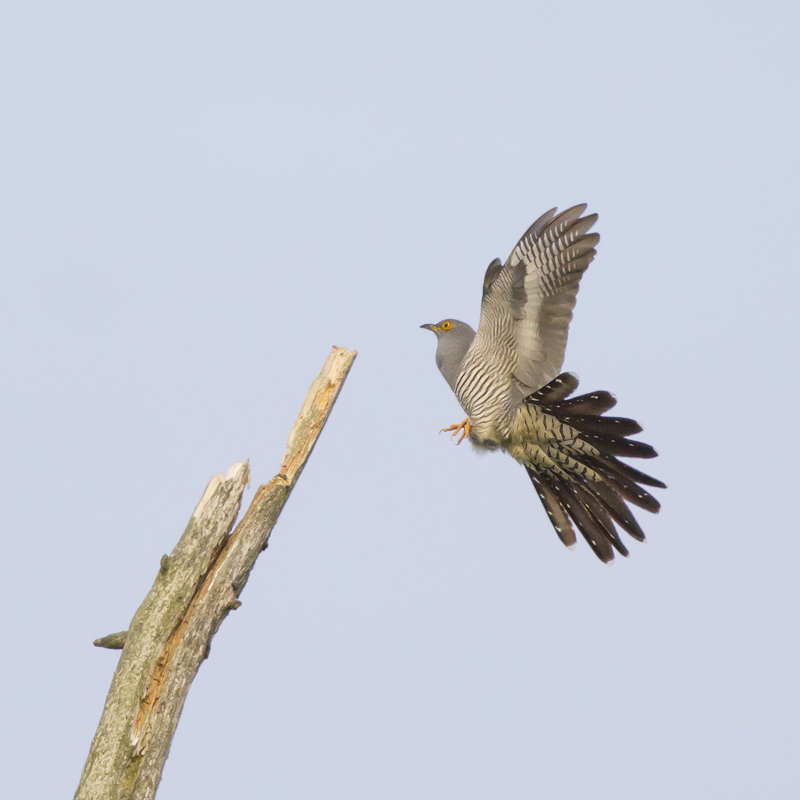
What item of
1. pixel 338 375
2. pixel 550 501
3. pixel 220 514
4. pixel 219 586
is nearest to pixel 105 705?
pixel 219 586

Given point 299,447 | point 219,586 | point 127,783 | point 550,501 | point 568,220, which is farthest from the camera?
point 550,501

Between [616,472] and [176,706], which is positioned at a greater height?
[616,472]

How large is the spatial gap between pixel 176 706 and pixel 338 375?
6.00ft

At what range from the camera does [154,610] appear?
4082 mm

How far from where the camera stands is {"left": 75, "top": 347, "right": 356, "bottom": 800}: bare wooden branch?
3910 mm

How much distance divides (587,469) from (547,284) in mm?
1332

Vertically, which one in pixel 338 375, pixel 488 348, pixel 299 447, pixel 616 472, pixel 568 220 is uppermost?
pixel 568 220

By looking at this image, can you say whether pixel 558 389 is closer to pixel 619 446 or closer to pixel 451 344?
pixel 619 446

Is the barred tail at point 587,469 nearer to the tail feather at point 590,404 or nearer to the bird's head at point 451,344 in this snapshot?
the tail feather at point 590,404

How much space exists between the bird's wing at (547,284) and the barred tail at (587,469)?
0.57ft

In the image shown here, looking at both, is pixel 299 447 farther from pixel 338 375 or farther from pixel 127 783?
pixel 127 783

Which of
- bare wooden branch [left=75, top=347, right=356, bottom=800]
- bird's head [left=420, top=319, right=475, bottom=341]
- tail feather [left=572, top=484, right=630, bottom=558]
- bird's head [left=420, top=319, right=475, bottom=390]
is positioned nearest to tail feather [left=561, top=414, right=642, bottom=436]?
tail feather [left=572, top=484, right=630, bottom=558]

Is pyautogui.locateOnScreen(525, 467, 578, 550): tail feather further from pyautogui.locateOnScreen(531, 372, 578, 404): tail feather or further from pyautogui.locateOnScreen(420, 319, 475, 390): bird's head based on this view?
pyautogui.locateOnScreen(420, 319, 475, 390): bird's head

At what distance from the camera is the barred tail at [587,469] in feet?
18.8
